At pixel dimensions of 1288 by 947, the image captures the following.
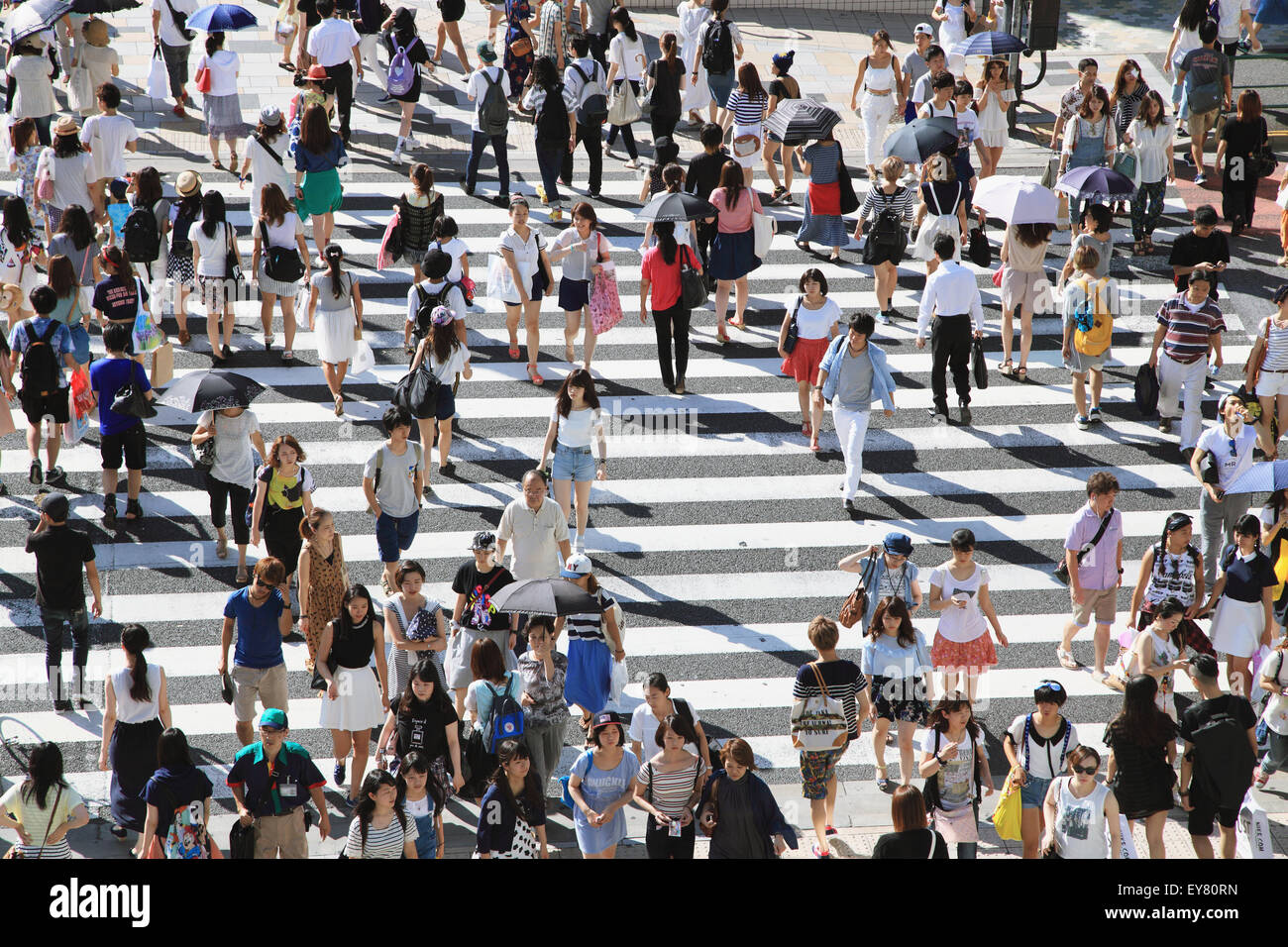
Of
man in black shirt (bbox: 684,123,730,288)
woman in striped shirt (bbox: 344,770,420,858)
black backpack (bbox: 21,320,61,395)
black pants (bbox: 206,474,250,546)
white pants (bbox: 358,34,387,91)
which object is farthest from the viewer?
white pants (bbox: 358,34,387,91)

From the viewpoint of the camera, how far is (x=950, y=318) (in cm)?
1444

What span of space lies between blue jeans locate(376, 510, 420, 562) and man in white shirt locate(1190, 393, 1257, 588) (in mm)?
5787

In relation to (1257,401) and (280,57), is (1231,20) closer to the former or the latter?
(1257,401)

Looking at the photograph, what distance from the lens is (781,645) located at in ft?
39.8

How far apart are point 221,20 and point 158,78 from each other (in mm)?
2048

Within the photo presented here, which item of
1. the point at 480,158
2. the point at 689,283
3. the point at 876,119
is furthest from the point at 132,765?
the point at 876,119

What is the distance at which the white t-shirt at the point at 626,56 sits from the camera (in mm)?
19641

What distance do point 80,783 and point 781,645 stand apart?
488 centimetres

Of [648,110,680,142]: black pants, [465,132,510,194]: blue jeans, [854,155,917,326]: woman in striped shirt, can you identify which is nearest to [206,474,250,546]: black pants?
[854,155,917,326]: woman in striped shirt

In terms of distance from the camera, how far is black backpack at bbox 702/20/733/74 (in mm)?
19625

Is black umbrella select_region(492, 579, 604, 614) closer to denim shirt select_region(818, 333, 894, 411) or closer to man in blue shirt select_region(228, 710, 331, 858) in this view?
man in blue shirt select_region(228, 710, 331, 858)

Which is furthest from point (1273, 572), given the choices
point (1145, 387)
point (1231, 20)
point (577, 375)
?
point (1231, 20)

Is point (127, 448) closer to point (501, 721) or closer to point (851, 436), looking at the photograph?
point (501, 721)
